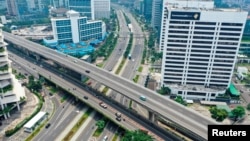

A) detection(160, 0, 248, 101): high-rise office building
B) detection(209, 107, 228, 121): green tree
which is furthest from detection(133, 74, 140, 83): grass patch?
detection(209, 107, 228, 121): green tree

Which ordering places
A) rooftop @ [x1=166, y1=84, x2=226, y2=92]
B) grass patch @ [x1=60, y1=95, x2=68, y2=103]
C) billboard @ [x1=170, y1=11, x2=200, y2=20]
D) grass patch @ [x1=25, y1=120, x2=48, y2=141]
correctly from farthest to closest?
grass patch @ [x1=60, y1=95, x2=68, y2=103] < rooftop @ [x1=166, y1=84, x2=226, y2=92] < billboard @ [x1=170, y1=11, x2=200, y2=20] < grass patch @ [x1=25, y1=120, x2=48, y2=141]

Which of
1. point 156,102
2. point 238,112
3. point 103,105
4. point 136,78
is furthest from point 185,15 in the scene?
point 103,105

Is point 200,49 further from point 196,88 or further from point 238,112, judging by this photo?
point 238,112

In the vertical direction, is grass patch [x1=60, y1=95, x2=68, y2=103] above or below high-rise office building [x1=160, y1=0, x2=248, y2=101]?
below

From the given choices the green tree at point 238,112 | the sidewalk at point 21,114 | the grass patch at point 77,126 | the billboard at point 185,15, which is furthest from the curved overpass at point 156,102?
the billboard at point 185,15

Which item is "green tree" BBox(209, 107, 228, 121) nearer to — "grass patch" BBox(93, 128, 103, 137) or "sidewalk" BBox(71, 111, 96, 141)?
"grass patch" BBox(93, 128, 103, 137)

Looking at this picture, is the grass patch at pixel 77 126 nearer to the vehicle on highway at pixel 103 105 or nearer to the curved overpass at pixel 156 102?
the vehicle on highway at pixel 103 105

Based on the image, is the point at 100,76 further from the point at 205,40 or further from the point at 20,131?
the point at 205,40
